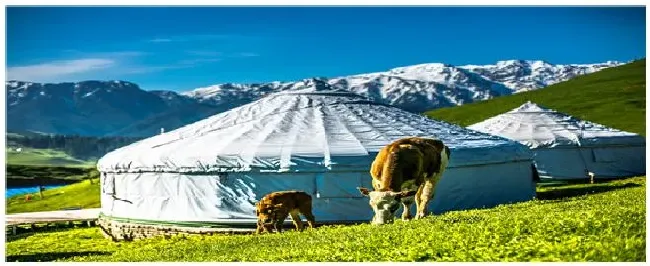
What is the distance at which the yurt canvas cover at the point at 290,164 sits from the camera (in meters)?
18.2

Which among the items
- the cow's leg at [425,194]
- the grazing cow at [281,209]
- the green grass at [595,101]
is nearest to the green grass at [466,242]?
the grazing cow at [281,209]

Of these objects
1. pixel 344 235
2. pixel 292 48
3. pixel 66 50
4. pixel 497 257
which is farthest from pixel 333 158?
pixel 66 50

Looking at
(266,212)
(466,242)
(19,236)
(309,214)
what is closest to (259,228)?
(266,212)

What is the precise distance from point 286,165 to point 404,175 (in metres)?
4.18

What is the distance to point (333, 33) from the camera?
22.1m

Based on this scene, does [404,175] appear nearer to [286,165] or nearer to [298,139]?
[286,165]

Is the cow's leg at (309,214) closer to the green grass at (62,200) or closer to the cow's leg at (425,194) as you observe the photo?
the cow's leg at (425,194)

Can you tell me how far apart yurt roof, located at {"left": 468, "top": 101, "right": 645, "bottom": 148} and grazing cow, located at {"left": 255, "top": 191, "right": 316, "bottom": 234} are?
1561 centimetres

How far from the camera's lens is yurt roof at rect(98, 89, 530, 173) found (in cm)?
1825

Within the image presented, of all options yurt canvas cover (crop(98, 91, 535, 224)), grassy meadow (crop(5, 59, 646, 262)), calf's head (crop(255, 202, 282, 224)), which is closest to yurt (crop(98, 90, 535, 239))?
yurt canvas cover (crop(98, 91, 535, 224))

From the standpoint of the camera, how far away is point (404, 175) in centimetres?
1453

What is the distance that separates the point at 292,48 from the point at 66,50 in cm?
678

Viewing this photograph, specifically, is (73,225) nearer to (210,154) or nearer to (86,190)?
(210,154)

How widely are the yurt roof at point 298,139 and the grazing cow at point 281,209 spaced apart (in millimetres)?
1558
